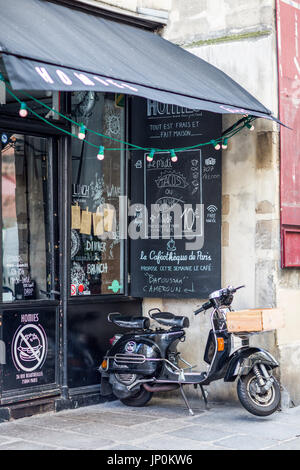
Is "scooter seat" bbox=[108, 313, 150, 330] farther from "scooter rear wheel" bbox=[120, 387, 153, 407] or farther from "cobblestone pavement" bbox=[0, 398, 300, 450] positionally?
"cobblestone pavement" bbox=[0, 398, 300, 450]

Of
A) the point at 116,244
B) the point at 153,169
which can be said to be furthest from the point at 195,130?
the point at 116,244

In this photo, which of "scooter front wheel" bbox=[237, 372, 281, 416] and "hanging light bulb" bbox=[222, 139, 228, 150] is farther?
"hanging light bulb" bbox=[222, 139, 228, 150]

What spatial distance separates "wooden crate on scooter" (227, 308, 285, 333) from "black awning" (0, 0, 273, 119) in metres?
1.80

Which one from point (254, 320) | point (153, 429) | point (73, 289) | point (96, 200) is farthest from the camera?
point (96, 200)

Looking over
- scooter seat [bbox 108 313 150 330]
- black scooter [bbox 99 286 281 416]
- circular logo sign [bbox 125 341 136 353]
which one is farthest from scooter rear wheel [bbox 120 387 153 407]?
scooter seat [bbox 108 313 150 330]

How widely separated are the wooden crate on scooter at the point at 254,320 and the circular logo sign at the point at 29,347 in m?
1.77

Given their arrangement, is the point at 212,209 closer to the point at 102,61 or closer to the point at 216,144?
the point at 216,144

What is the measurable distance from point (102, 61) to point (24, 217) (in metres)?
1.87

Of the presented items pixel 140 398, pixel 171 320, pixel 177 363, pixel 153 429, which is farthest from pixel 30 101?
pixel 153 429

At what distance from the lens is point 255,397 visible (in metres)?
6.90

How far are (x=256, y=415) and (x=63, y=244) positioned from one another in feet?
8.03

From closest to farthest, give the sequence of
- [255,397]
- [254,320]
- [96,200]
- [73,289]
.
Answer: [254,320] → [255,397] → [73,289] → [96,200]

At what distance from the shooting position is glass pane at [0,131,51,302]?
23.1 ft

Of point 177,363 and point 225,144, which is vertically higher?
point 225,144
